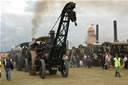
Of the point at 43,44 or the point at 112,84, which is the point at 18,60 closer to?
the point at 43,44

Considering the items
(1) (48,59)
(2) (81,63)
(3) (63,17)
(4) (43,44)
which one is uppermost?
(3) (63,17)

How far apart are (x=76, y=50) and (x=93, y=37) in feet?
167

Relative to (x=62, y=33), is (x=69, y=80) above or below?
below

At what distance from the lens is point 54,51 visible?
1145cm

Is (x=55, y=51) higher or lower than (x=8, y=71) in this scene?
higher

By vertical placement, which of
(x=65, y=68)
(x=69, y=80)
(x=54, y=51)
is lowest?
(x=69, y=80)

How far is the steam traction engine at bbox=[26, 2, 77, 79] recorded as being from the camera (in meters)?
11.0

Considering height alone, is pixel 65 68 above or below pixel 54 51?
below

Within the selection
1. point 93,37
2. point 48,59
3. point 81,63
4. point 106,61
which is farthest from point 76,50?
point 93,37

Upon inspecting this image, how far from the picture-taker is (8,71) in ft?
35.6

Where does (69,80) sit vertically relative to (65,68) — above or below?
below

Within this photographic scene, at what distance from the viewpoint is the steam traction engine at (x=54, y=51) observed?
1098 centimetres

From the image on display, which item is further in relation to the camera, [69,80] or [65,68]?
[65,68]

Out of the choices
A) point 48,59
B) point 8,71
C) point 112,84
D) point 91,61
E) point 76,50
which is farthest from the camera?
point 76,50
